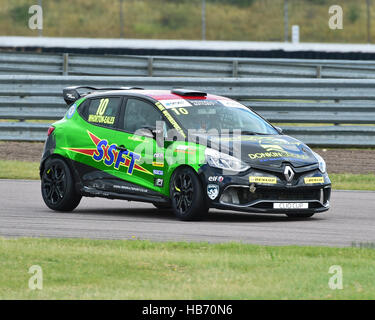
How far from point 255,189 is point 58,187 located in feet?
9.38

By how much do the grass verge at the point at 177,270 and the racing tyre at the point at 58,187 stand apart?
3072mm

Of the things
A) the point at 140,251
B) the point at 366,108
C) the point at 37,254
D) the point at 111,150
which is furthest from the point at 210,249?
the point at 366,108

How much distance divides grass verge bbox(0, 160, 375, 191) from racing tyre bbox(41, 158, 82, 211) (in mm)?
4171

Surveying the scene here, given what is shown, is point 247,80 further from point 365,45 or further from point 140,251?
point 140,251

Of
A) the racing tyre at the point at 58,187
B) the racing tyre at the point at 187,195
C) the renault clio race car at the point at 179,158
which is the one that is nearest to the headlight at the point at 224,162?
the renault clio race car at the point at 179,158

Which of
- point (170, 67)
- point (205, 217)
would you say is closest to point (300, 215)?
point (205, 217)

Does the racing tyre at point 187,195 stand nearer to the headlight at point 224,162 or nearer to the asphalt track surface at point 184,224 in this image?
the asphalt track surface at point 184,224

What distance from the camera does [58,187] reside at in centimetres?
1332

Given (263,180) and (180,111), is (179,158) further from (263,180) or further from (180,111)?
(263,180)

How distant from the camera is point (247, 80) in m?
19.8

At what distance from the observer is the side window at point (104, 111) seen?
13.1 m

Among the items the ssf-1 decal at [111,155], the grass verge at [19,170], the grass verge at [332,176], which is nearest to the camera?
the ssf-1 decal at [111,155]

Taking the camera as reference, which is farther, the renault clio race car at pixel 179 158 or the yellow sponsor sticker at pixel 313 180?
the yellow sponsor sticker at pixel 313 180

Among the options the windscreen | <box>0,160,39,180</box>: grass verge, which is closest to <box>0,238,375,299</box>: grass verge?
the windscreen
